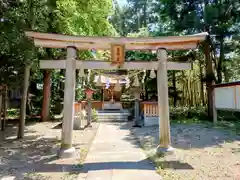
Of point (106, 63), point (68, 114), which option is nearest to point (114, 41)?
point (106, 63)

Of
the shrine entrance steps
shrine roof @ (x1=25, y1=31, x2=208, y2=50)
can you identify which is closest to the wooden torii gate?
shrine roof @ (x1=25, y1=31, x2=208, y2=50)

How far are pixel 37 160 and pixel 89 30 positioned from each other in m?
7.21

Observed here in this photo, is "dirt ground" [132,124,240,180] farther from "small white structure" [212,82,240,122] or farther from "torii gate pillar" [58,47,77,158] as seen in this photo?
"torii gate pillar" [58,47,77,158]

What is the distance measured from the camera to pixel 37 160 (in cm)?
630

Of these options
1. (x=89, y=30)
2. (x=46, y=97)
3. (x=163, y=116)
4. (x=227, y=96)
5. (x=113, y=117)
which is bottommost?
(x=113, y=117)

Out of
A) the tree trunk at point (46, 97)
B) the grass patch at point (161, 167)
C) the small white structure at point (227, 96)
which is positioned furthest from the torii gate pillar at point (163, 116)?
the tree trunk at point (46, 97)

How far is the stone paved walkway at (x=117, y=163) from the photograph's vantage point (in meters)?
4.91

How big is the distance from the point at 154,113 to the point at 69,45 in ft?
24.7

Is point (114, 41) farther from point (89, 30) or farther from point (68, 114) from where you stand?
point (89, 30)

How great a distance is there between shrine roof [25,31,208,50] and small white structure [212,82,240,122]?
4753mm

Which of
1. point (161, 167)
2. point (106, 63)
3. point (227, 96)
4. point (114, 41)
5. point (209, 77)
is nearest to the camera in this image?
point (161, 167)

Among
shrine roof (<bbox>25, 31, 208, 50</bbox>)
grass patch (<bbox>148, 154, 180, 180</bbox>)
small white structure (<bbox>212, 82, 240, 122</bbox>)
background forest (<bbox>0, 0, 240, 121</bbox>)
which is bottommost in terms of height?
grass patch (<bbox>148, 154, 180, 180</bbox>)

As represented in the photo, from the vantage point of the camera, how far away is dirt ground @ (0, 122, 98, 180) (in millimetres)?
5120

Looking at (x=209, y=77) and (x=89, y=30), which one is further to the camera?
(x=209, y=77)
